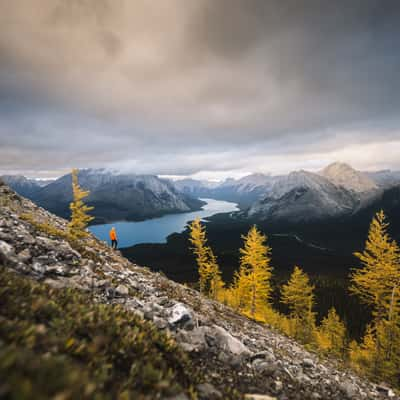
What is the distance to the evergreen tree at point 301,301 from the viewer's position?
29.9 meters

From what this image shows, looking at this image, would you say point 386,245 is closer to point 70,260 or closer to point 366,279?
point 366,279

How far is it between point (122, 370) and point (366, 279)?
22042 millimetres

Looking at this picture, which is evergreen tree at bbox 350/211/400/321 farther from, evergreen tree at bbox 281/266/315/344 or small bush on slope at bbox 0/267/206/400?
small bush on slope at bbox 0/267/206/400

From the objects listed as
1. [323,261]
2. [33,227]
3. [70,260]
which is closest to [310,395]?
[70,260]

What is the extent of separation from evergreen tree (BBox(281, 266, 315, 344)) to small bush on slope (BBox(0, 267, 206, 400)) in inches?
1186

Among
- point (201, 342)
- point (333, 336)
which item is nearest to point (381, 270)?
point (201, 342)

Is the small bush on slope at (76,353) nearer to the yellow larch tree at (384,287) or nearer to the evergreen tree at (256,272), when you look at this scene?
the yellow larch tree at (384,287)

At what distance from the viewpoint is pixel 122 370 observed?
346 centimetres

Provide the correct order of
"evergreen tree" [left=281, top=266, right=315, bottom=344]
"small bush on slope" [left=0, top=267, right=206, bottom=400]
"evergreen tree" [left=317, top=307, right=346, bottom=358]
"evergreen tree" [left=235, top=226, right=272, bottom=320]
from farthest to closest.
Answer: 1. "evergreen tree" [left=317, top=307, right=346, bottom=358]
2. "evergreen tree" [left=281, top=266, right=315, bottom=344]
3. "evergreen tree" [left=235, top=226, right=272, bottom=320]
4. "small bush on slope" [left=0, top=267, right=206, bottom=400]

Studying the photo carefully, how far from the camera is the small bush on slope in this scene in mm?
1966

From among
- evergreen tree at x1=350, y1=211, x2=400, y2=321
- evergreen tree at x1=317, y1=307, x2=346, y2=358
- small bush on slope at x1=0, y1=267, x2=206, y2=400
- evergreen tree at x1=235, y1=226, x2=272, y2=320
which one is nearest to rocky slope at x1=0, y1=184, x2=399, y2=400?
small bush on slope at x1=0, y1=267, x2=206, y2=400

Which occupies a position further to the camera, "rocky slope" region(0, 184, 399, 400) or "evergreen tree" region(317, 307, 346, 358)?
"evergreen tree" region(317, 307, 346, 358)

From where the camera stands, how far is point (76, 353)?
3104mm

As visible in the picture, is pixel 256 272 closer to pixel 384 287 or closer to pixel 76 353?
pixel 384 287
